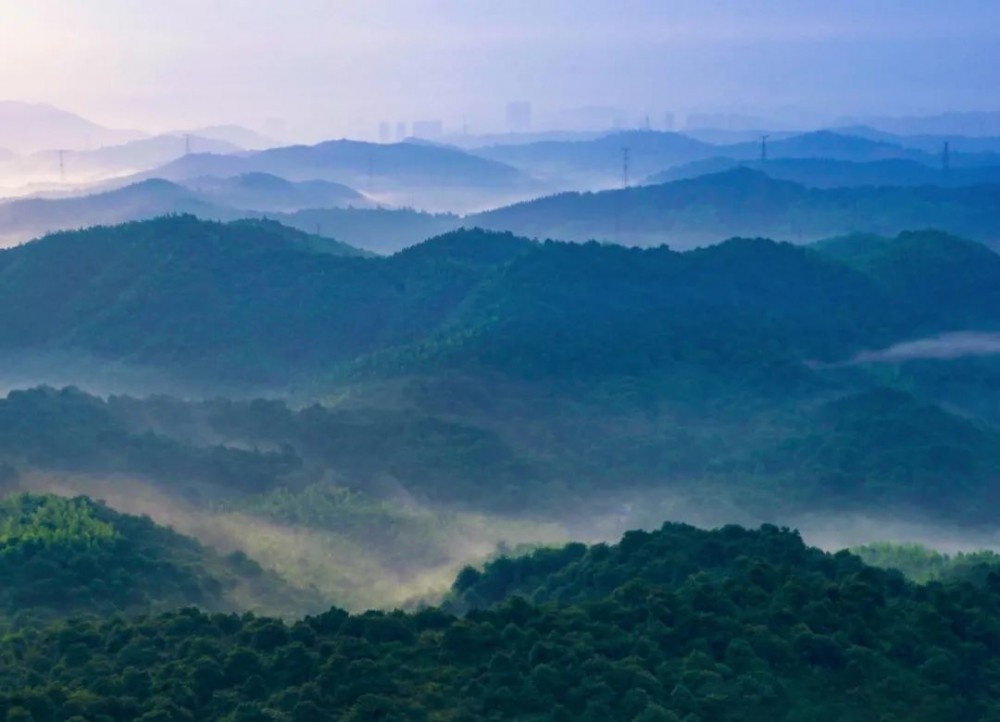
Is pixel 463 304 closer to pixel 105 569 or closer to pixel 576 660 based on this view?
pixel 105 569

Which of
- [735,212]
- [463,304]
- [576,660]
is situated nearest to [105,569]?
[576,660]

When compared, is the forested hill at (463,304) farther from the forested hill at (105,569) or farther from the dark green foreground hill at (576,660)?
the dark green foreground hill at (576,660)

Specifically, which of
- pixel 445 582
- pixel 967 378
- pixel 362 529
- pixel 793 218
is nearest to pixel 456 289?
pixel 967 378

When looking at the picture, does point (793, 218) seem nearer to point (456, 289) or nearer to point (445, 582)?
point (456, 289)

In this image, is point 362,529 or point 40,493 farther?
point 362,529

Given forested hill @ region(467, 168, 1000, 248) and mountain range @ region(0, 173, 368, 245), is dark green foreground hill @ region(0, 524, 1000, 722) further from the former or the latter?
mountain range @ region(0, 173, 368, 245)

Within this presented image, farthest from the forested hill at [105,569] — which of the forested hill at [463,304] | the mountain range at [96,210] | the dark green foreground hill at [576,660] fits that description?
the mountain range at [96,210]

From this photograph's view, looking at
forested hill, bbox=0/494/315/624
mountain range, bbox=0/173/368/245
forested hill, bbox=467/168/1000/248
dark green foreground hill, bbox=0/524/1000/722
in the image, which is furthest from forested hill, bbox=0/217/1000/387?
mountain range, bbox=0/173/368/245
